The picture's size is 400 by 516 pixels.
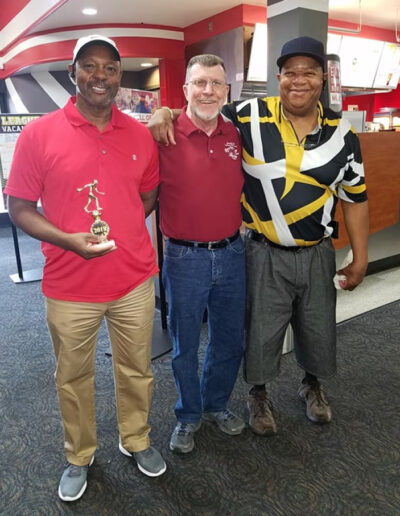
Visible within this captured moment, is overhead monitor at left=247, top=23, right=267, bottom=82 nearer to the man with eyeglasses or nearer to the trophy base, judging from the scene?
the man with eyeglasses

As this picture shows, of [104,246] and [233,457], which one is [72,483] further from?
[104,246]

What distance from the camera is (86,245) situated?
1.47m

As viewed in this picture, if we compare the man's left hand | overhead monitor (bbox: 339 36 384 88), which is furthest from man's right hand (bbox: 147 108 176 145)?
overhead monitor (bbox: 339 36 384 88)

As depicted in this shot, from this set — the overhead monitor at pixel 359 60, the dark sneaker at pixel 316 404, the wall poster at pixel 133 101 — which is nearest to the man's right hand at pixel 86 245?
the dark sneaker at pixel 316 404

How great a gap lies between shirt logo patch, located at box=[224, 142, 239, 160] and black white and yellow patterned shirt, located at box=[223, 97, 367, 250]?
0.08m

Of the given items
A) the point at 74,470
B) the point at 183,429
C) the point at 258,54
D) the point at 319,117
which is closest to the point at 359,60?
the point at 258,54

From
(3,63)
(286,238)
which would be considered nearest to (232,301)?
(286,238)

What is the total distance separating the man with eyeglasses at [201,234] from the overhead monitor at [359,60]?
6.42 m

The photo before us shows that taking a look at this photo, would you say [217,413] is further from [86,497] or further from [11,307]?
[11,307]

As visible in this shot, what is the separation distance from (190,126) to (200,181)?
23cm

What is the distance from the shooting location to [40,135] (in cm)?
151

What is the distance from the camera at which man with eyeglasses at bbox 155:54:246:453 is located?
1.79 metres

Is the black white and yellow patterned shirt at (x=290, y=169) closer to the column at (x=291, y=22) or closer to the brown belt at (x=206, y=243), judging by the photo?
the brown belt at (x=206, y=243)

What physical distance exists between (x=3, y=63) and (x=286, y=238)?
8.08m
